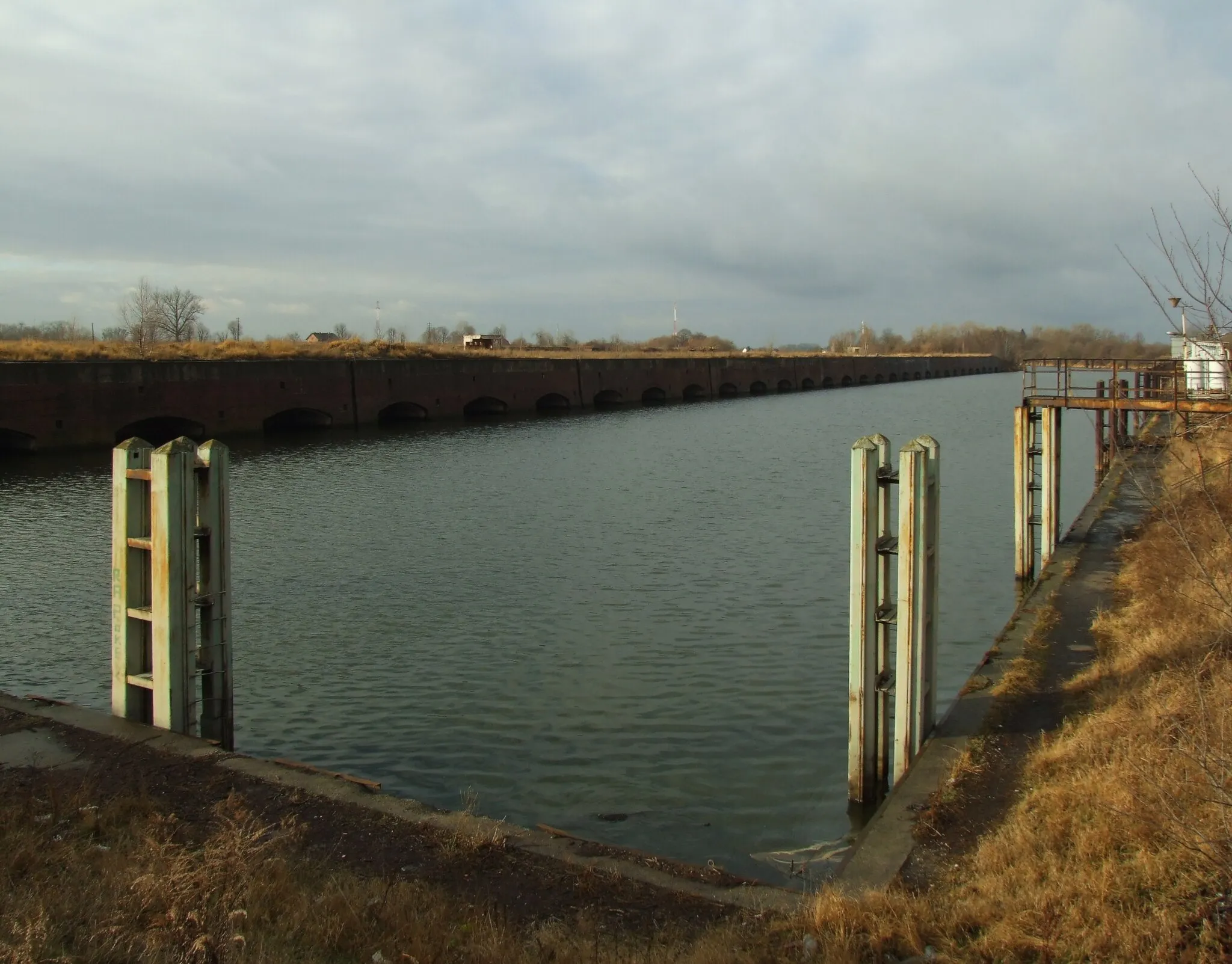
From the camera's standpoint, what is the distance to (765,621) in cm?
1252

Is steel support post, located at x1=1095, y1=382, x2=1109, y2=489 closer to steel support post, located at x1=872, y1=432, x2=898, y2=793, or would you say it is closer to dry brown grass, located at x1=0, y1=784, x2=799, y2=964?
steel support post, located at x1=872, y1=432, x2=898, y2=793

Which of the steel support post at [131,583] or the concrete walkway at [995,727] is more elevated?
the steel support post at [131,583]

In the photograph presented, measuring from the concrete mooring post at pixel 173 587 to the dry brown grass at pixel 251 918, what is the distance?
2.25 meters

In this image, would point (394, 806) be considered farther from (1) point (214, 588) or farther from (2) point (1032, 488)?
(2) point (1032, 488)

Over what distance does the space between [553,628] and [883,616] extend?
18.4 ft

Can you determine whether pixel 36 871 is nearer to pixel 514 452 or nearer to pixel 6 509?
pixel 6 509

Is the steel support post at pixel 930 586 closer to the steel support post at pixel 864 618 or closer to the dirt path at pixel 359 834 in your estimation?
the steel support post at pixel 864 618

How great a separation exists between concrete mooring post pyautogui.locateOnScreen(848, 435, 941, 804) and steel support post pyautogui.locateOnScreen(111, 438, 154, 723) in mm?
5439

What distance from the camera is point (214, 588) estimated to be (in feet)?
26.5

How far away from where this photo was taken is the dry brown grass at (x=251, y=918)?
4410mm

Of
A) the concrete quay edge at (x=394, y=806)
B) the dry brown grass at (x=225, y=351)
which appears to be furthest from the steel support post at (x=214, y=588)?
the dry brown grass at (x=225, y=351)

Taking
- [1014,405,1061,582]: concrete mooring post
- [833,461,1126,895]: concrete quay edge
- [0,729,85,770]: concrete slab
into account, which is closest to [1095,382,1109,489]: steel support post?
[1014,405,1061,582]: concrete mooring post

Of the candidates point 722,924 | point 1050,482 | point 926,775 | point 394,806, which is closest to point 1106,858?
point 926,775

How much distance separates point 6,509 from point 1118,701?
2136 centimetres
